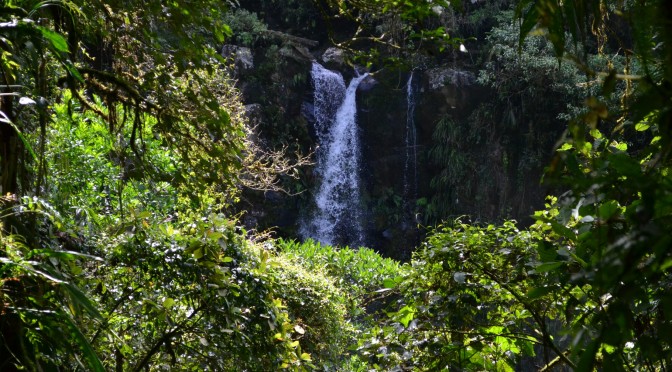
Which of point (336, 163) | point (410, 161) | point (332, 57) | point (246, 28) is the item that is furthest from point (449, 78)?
point (246, 28)

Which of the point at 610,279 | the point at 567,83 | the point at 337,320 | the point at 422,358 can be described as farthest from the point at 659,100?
the point at 567,83

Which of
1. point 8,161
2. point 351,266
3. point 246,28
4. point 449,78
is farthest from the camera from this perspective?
point 246,28

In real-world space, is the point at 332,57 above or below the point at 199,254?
above

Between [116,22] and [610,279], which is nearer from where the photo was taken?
[610,279]

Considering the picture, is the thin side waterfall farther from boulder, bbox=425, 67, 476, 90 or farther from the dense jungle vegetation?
the dense jungle vegetation

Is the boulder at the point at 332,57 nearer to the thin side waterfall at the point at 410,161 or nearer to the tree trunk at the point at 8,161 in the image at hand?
the thin side waterfall at the point at 410,161

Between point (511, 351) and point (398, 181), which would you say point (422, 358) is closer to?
point (511, 351)

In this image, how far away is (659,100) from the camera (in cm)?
52

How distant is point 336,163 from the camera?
14.9 metres

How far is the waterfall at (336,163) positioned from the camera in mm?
14492

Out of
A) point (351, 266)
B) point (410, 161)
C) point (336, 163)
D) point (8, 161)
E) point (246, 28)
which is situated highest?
point (246, 28)

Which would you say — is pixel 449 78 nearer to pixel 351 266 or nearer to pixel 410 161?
pixel 410 161

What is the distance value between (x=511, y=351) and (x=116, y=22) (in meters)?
1.85

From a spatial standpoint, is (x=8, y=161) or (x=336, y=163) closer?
(x=8, y=161)
